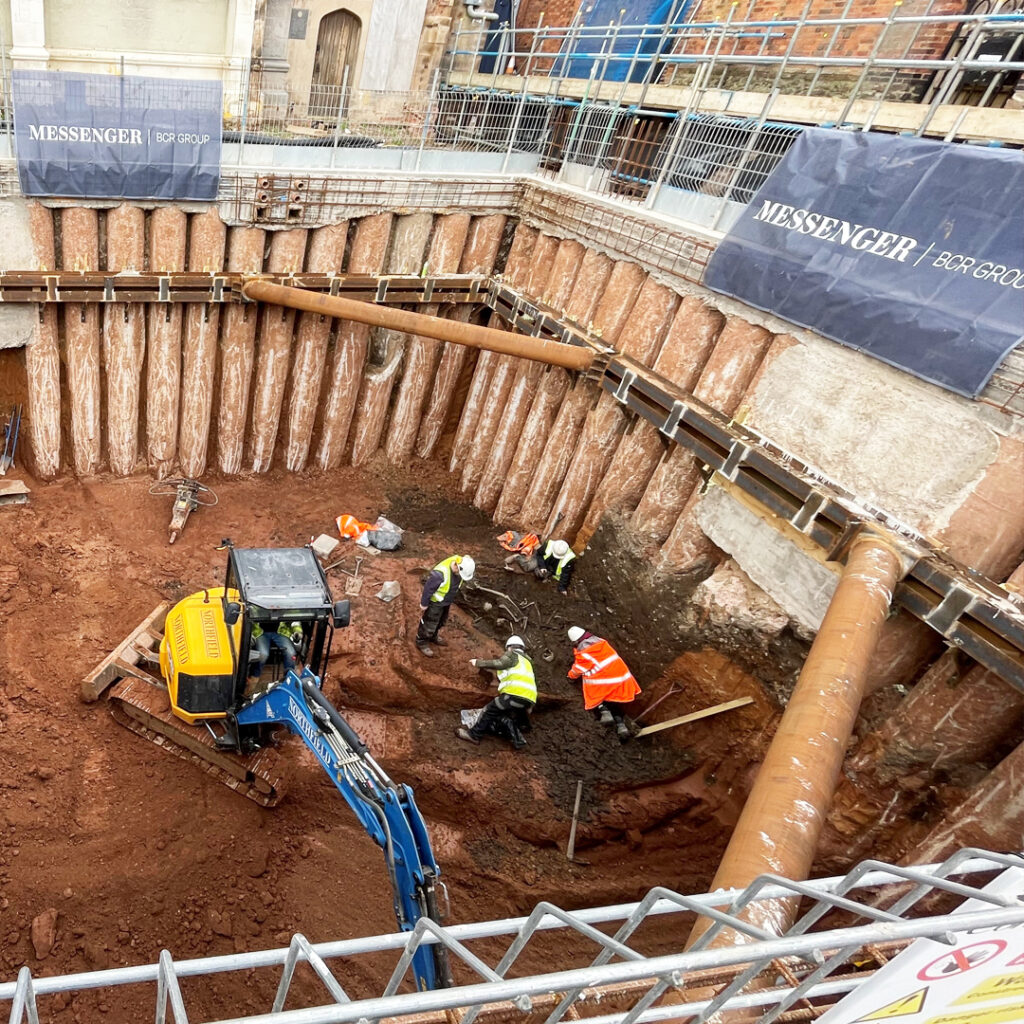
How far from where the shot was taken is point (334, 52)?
763 inches

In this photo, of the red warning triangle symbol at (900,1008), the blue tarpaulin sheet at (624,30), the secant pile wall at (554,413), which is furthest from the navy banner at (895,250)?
the blue tarpaulin sheet at (624,30)

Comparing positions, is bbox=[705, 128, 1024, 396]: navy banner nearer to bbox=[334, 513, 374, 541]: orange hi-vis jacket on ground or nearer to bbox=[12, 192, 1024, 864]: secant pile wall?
bbox=[12, 192, 1024, 864]: secant pile wall

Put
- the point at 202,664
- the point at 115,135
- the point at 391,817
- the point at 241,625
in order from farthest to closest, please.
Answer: the point at 115,135 < the point at 202,664 < the point at 241,625 < the point at 391,817

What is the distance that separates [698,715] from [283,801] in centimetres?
490

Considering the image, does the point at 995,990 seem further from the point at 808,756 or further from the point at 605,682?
the point at 605,682

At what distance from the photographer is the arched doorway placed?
18.8m

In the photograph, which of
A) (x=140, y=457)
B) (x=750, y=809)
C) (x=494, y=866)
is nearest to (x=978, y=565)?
(x=750, y=809)

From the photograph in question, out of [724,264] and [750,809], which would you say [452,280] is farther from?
[750,809]

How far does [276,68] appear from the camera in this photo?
58.2ft

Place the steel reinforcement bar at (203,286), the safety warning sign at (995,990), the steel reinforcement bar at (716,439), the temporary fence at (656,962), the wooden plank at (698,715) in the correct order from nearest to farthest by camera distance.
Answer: the temporary fence at (656,962)
the safety warning sign at (995,990)
the steel reinforcement bar at (716,439)
the wooden plank at (698,715)
the steel reinforcement bar at (203,286)

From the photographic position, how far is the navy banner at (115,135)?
29.8ft

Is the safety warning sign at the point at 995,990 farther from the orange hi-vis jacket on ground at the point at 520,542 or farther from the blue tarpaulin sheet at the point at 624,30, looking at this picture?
the blue tarpaulin sheet at the point at 624,30

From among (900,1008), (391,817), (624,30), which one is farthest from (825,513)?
(624,30)

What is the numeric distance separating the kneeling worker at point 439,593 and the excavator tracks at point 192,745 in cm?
250
